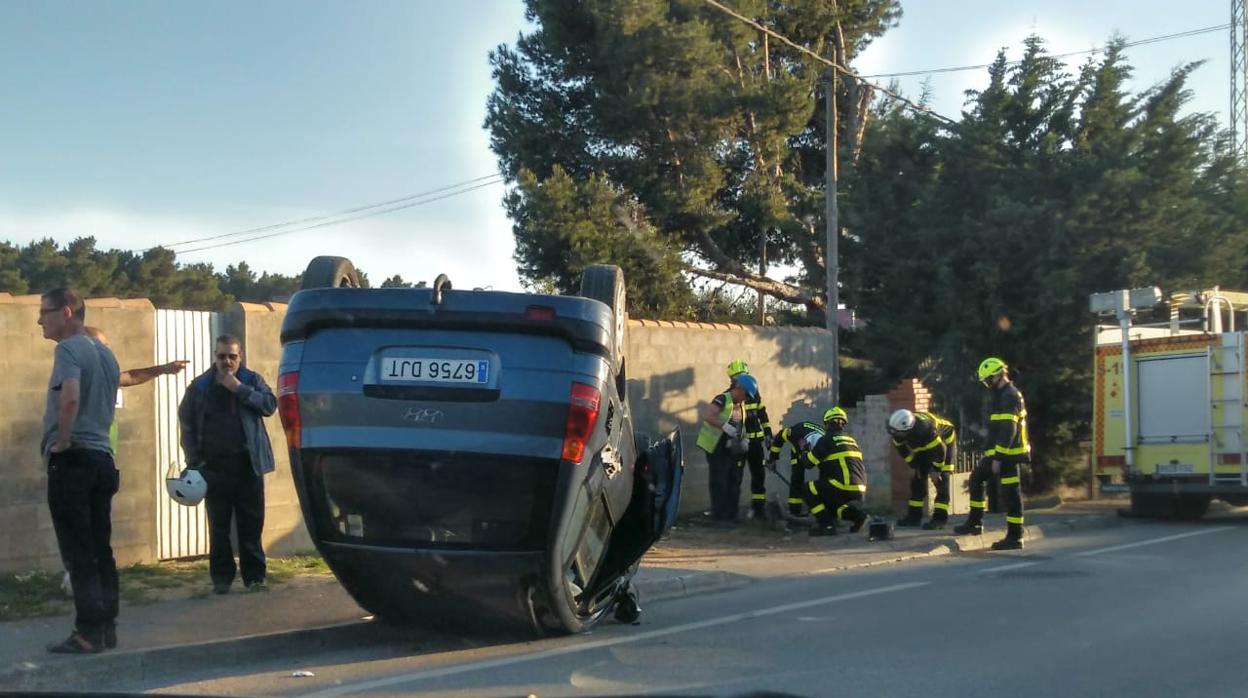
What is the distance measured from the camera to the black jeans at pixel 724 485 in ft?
46.7

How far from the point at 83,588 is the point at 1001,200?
15648 mm

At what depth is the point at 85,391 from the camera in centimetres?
699

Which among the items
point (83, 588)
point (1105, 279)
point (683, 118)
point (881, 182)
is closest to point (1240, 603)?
point (83, 588)

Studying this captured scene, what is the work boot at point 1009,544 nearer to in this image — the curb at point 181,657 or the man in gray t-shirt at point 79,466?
the curb at point 181,657

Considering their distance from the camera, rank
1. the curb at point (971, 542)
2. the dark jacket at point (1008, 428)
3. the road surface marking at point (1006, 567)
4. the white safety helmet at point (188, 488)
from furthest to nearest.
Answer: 1. the dark jacket at point (1008, 428)
2. the curb at point (971, 542)
3. the road surface marking at point (1006, 567)
4. the white safety helmet at point (188, 488)

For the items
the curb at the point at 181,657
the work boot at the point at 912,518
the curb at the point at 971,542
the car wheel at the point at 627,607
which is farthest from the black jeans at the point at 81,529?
the work boot at the point at 912,518

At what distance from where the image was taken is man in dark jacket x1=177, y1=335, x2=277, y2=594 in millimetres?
8953

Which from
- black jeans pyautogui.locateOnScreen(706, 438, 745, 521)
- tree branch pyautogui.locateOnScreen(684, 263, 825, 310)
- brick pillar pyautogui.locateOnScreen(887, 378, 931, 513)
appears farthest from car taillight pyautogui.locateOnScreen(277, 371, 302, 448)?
tree branch pyautogui.locateOnScreen(684, 263, 825, 310)

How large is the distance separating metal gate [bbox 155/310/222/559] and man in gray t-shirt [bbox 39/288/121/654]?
10.8ft

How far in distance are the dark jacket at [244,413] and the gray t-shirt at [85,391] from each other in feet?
5.77

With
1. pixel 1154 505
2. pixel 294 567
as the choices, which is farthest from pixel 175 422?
pixel 1154 505

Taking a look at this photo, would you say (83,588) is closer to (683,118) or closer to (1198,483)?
(1198,483)

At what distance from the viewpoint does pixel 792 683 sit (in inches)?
265

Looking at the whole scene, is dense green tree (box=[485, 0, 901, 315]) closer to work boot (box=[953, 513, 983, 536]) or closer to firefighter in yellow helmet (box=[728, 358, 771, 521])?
firefighter in yellow helmet (box=[728, 358, 771, 521])
